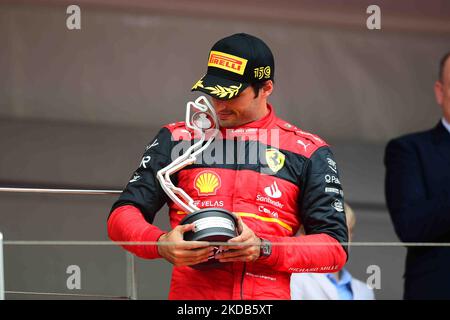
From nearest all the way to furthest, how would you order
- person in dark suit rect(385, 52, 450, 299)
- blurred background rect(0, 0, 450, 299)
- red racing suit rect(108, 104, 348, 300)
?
1. red racing suit rect(108, 104, 348, 300)
2. person in dark suit rect(385, 52, 450, 299)
3. blurred background rect(0, 0, 450, 299)

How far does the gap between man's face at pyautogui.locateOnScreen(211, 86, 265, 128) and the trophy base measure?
224 mm

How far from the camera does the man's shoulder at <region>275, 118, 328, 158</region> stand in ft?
6.57

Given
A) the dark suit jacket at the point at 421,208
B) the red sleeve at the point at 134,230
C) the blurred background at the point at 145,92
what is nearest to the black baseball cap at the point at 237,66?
the red sleeve at the point at 134,230

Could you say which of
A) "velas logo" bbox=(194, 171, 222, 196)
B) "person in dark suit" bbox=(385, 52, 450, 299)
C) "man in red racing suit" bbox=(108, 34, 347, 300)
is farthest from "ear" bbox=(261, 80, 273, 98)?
"person in dark suit" bbox=(385, 52, 450, 299)

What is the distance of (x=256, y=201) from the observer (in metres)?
1.95

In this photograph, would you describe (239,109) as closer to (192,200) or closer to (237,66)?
(237,66)

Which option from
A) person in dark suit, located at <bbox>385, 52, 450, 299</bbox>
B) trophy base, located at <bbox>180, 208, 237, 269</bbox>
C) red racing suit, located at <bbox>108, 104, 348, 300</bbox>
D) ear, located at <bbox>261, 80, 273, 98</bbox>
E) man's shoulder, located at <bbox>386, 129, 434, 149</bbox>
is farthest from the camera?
man's shoulder, located at <bbox>386, 129, 434, 149</bbox>

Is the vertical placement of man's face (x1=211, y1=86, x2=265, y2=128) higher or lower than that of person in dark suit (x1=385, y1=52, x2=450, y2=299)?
higher

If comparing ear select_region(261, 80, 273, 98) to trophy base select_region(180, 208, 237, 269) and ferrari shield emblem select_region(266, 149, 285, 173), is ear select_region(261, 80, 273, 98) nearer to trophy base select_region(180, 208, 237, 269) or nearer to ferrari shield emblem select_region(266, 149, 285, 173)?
ferrari shield emblem select_region(266, 149, 285, 173)

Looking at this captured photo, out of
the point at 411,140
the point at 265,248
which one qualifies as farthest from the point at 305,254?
the point at 411,140

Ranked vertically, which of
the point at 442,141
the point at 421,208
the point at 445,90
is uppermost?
the point at 445,90

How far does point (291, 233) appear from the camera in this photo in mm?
1977

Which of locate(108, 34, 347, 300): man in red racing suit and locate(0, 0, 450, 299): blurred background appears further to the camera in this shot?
locate(0, 0, 450, 299): blurred background

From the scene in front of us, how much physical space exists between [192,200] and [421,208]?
637 mm
